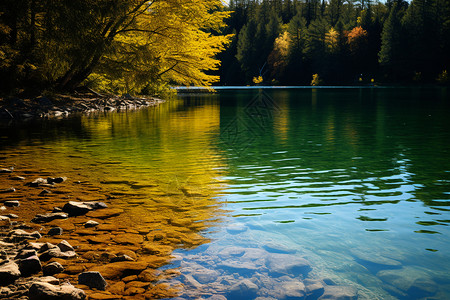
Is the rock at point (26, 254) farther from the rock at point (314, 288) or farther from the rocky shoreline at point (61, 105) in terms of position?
the rocky shoreline at point (61, 105)

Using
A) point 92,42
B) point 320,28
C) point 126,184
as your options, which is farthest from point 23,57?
point 320,28

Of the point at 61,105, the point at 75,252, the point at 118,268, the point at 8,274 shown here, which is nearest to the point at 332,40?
the point at 61,105

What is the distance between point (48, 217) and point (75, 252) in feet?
4.86

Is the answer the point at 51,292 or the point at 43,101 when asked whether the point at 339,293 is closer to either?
the point at 51,292

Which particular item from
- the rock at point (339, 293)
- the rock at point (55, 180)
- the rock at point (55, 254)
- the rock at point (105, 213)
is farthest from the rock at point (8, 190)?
the rock at point (339, 293)

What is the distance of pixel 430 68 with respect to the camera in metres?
88.0

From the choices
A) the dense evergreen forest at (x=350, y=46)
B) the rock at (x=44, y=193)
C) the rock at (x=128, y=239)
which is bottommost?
the rock at (x=128, y=239)

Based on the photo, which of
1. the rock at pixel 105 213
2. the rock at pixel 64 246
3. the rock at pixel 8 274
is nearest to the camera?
the rock at pixel 8 274

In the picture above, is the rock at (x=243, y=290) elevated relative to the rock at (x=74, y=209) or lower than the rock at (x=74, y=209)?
lower

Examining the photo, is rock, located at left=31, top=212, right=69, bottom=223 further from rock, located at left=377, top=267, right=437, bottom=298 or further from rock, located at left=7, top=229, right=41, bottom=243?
rock, located at left=377, top=267, right=437, bottom=298

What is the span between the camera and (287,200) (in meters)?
7.78

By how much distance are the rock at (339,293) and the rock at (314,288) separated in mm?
53

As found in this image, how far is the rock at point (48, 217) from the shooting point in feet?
21.2

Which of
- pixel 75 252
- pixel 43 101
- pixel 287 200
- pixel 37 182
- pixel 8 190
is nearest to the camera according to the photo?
pixel 75 252
